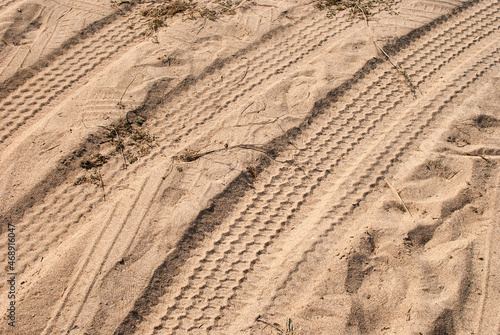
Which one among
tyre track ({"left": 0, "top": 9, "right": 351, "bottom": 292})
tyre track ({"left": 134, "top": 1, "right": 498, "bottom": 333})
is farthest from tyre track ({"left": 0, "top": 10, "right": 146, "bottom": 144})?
tyre track ({"left": 134, "top": 1, "right": 498, "bottom": 333})

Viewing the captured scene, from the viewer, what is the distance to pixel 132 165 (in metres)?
3.03

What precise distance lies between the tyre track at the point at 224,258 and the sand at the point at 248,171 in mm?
13

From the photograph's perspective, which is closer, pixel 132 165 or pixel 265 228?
pixel 265 228

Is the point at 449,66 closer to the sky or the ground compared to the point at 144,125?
closer to the ground

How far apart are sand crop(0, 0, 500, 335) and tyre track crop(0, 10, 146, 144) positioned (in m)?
0.02

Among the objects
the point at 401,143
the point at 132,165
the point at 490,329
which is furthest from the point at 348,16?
the point at 490,329

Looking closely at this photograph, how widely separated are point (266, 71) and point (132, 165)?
165 centimetres

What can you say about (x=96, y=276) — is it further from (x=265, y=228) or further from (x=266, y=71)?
(x=266, y=71)

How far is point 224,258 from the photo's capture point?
2.60 metres

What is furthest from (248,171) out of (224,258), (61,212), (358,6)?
(358,6)

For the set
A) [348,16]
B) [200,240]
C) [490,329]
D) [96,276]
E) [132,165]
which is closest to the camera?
[490,329]

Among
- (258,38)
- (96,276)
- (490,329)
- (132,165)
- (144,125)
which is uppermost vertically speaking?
(258,38)

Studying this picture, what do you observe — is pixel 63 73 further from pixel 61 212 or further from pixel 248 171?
pixel 248 171

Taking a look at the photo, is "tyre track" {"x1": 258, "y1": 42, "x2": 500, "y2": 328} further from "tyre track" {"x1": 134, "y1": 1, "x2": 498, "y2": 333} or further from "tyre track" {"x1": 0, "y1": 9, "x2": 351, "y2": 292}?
"tyre track" {"x1": 0, "y1": 9, "x2": 351, "y2": 292}
